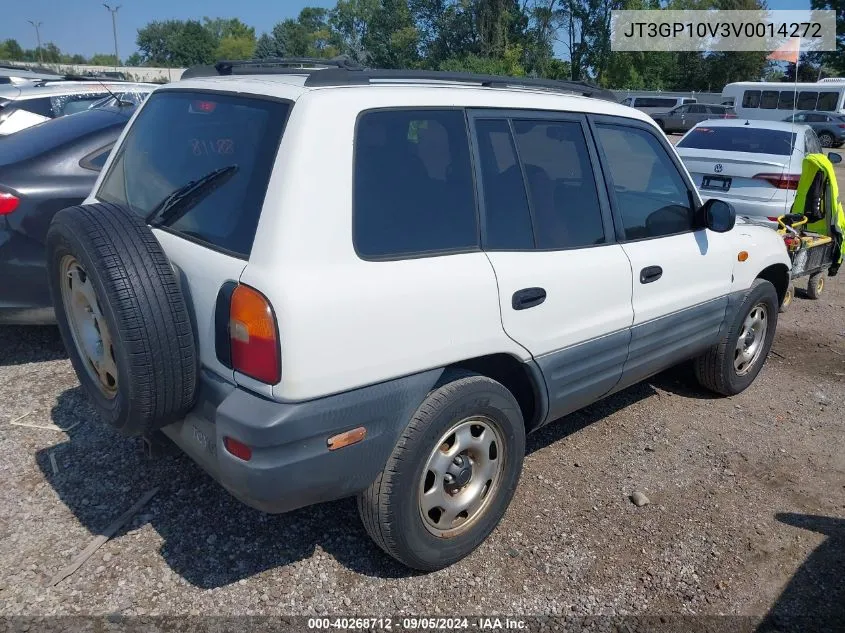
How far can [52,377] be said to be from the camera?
4.52 m

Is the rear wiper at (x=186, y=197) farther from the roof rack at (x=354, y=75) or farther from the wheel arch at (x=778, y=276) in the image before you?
the wheel arch at (x=778, y=276)

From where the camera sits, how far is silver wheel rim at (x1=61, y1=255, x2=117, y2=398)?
8.68 feet

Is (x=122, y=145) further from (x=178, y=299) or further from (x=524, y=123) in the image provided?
(x=524, y=123)

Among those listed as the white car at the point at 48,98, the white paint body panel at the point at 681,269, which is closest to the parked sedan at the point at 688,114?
the white car at the point at 48,98

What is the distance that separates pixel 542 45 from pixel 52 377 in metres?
51.8

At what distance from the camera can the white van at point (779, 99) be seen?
106 ft

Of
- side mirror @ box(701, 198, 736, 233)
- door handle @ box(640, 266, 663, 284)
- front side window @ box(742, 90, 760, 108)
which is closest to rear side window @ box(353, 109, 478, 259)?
door handle @ box(640, 266, 663, 284)

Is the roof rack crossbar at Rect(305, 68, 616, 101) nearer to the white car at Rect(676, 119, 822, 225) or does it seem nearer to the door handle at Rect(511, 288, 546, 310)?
the door handle at Rect(511, 288, 546, 310)

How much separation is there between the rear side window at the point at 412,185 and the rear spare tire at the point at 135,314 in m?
0.69

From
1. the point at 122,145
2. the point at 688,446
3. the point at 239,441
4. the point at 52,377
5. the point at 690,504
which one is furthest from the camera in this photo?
the point at 52,377

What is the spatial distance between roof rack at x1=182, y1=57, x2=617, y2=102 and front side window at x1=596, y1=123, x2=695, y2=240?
0.97 feet

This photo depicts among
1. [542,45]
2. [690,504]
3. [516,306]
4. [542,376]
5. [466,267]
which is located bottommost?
[690,504]

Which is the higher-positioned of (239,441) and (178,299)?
(178,299)

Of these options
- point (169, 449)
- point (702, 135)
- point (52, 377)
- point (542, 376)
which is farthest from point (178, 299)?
point (702, 135)
